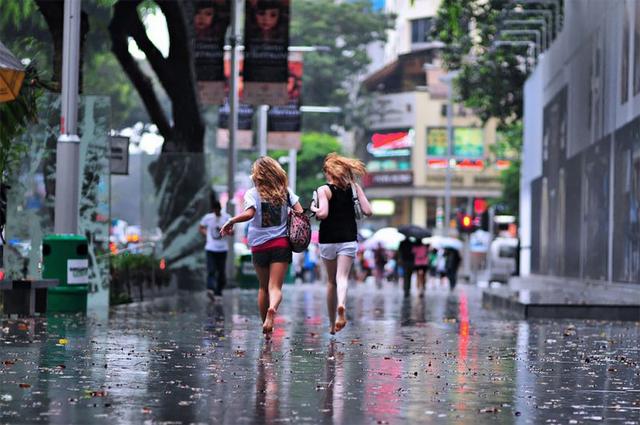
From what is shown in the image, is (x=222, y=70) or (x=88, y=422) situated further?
(x=222, y=70)

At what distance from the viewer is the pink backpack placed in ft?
52.0

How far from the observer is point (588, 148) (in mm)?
31844

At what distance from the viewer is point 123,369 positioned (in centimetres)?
1198

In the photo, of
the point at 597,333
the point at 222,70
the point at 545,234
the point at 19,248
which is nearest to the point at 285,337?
the point at 597,333

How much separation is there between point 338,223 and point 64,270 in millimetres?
5308

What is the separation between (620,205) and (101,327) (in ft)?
38.2

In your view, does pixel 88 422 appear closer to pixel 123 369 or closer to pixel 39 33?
pixel 123 369

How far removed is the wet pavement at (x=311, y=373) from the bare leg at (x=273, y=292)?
295mm

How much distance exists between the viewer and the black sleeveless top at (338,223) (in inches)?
655

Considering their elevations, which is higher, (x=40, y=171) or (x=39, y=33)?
(x=39, y=33)

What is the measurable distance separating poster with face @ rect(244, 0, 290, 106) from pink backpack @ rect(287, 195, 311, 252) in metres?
15.1

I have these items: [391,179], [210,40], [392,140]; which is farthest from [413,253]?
[391,179]

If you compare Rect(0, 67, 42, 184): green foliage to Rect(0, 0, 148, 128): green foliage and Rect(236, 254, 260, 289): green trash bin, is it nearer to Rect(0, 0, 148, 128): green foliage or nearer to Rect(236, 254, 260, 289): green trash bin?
Rect(0, 0, 148, 128): green foliage

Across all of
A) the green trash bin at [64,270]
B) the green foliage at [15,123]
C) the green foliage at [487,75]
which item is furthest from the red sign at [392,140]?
the green trash bin at [64,270]
